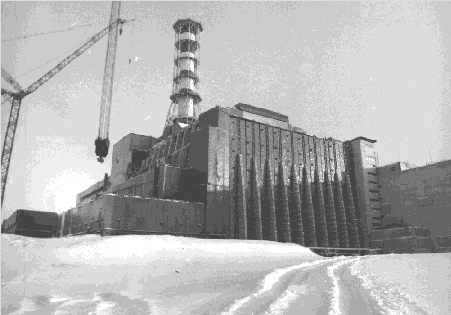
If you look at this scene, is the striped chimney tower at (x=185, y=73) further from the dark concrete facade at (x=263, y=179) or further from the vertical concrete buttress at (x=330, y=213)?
the vertical concrete buttress at (x=330, y=213)

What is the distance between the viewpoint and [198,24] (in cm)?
7019

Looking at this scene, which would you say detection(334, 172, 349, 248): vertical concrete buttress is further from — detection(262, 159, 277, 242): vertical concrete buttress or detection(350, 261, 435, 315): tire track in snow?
detection(350, 261, 435, 315): tire track in snow

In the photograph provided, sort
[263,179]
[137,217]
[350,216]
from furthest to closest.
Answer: [350,216] < [263,179] < [137,217]

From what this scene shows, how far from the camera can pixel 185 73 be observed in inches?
2591

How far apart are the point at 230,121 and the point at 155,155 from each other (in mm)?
12048

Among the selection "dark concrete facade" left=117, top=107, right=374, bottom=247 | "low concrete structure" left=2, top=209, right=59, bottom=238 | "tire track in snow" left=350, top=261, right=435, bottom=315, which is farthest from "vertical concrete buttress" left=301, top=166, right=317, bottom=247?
"tire track in snow" left=350, top=261, right=435, bottom=315

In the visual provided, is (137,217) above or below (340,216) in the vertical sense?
below

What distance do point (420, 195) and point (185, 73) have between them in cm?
4502

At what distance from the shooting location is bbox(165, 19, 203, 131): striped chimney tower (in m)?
64.4

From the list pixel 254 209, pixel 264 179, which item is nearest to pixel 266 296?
pixel 254 209

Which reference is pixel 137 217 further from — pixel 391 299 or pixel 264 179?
pixel 391 299

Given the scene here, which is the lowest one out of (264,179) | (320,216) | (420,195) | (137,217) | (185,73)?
(137,217)

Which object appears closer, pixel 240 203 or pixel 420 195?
pixel 240 203

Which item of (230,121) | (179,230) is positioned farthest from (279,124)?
(179,230)
